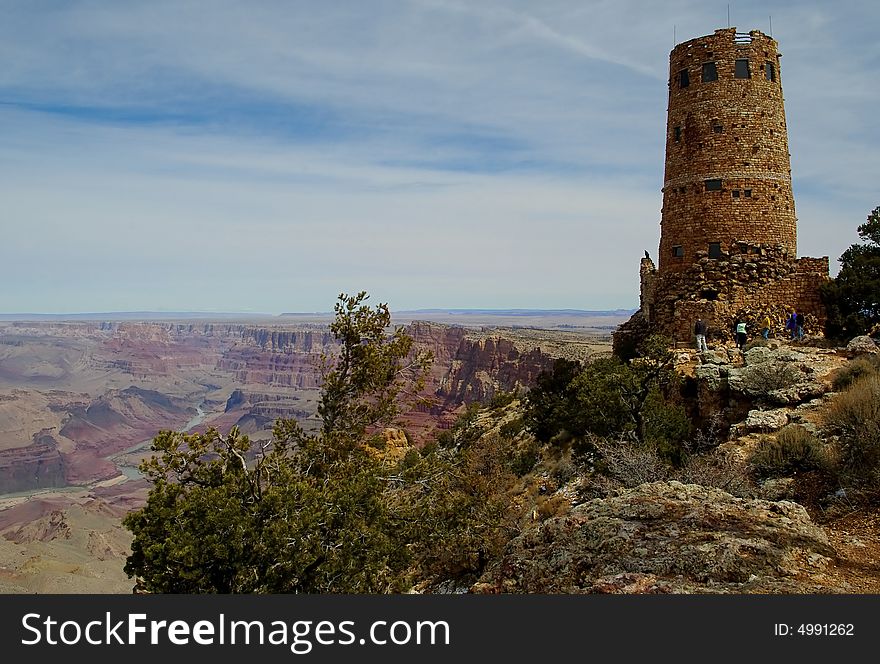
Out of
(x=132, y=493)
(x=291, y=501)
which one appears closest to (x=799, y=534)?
(x=291, y=501)

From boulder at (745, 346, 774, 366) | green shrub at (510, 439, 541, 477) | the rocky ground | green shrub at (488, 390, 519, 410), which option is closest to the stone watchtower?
boulder at (745, 346, 774, 366)

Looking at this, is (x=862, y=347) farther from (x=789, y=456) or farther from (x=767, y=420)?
(x=789, y=456)

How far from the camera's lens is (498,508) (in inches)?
579

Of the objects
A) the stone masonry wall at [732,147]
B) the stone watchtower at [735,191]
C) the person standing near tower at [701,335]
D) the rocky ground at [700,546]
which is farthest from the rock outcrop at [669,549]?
the stone masonry wall at [732,147]

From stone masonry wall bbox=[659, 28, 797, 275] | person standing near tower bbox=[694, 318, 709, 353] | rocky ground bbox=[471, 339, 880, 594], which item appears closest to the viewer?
rocky ground bbox=[471, 339, 880, 594]

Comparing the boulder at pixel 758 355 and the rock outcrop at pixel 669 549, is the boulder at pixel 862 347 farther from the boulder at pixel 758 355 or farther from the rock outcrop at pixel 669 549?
the rock outcrop at pixel 669 549

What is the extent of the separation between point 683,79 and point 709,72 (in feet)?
2.81

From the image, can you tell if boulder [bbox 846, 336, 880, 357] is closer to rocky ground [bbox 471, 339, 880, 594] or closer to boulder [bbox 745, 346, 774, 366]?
boulder [bbox 745, 346, 774, 366]

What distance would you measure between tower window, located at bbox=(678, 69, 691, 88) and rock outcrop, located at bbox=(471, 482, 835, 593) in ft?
55.6

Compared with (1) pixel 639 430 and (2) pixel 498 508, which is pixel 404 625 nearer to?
(2) pixel 498 508

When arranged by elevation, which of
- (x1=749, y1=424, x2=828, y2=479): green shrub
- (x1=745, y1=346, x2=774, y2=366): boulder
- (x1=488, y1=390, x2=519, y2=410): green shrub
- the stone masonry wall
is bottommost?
(x1=488, y1=390, x2=519, y2=410): green shrub

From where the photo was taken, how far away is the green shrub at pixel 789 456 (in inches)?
427

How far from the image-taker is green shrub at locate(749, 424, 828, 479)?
10.8 m

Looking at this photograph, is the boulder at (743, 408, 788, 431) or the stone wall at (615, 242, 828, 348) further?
the stone wall at (615, 242, 828, 348)
